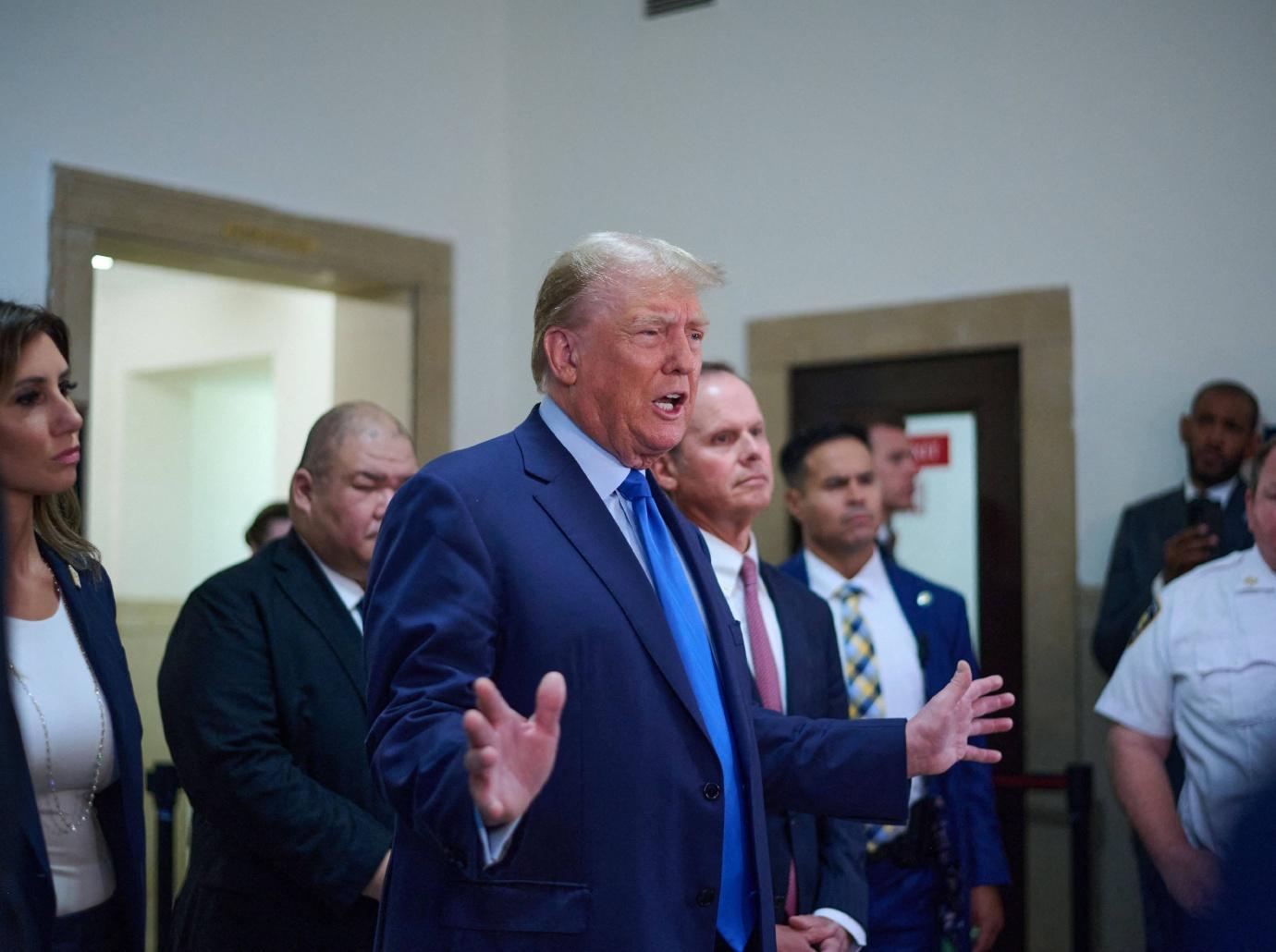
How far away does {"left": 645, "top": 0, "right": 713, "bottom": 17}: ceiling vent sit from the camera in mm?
5945

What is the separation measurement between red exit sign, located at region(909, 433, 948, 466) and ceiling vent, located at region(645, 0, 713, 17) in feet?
6.92

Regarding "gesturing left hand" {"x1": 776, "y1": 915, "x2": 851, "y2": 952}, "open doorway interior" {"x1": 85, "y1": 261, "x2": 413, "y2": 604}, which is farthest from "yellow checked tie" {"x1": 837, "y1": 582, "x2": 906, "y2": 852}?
"open doorway interior" {"x1": 85, "y1": 261, "x2": 413, "y2": 604}

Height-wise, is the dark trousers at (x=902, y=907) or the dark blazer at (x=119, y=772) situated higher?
the dark blazer at (x=119, y=772)

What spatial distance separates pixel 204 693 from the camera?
2764 mm

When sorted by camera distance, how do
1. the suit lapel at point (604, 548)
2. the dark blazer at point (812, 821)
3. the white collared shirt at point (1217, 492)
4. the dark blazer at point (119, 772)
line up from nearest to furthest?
the suit lapel at point (604, 548) < the dark blazer at point (119, 772) < the dark blazer at point (812, 821) < the white collared shirt at point (1217, 492)

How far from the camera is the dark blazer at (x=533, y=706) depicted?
68.8 inches

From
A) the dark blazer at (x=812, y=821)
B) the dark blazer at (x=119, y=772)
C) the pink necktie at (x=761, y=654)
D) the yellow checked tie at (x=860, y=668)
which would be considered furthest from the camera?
the yellow checked tie at (x=860, y=668)

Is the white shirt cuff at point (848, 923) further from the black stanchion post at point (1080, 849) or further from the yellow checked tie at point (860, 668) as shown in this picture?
the black stanchion post at point (1080, 849)

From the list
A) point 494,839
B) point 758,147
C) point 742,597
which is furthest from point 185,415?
point 494,839

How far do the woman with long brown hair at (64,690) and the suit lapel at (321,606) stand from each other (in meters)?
0.51

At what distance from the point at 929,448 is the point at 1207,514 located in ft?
4.11

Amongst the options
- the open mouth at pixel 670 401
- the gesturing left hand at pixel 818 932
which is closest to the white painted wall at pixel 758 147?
the gesturing left hand at pixel 818 932

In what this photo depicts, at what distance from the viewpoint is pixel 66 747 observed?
7.57 feet

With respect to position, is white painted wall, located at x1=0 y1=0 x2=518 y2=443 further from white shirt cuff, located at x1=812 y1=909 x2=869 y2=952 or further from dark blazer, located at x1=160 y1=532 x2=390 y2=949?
white shirt cuff, located at x1=812 y1=909 x2=869 y2=952
